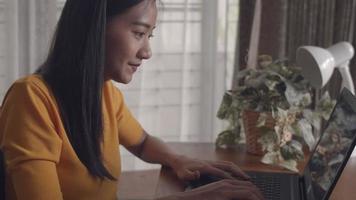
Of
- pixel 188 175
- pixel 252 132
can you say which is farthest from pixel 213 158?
pixel 188 175

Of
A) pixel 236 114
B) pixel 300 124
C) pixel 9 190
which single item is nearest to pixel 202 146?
pixel 236 114

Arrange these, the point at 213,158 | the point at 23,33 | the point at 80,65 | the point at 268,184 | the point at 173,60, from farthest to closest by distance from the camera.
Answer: the point at 173,60 → the point at 23,33 → the point at 213,158 → the point at 268,184 → the point at 80,65

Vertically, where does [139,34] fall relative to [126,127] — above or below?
above

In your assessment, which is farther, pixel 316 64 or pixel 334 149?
pixel 316 64

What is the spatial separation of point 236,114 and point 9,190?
798 millimetres

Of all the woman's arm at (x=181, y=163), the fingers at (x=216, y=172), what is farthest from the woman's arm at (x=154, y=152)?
the fingers at (x=216, y=172)

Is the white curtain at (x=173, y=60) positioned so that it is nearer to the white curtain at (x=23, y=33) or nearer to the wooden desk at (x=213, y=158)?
the white curtain at (x=23, y=33)

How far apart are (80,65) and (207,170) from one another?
44 cm

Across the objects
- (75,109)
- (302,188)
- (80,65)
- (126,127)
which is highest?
(80,65)

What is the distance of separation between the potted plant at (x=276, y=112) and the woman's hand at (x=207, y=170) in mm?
220

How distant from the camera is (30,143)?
0.98m

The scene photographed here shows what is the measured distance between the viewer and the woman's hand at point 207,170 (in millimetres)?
1266

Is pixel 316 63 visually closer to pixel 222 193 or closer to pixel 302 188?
pixel 302 188

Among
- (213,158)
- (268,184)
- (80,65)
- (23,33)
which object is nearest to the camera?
(80,65)
